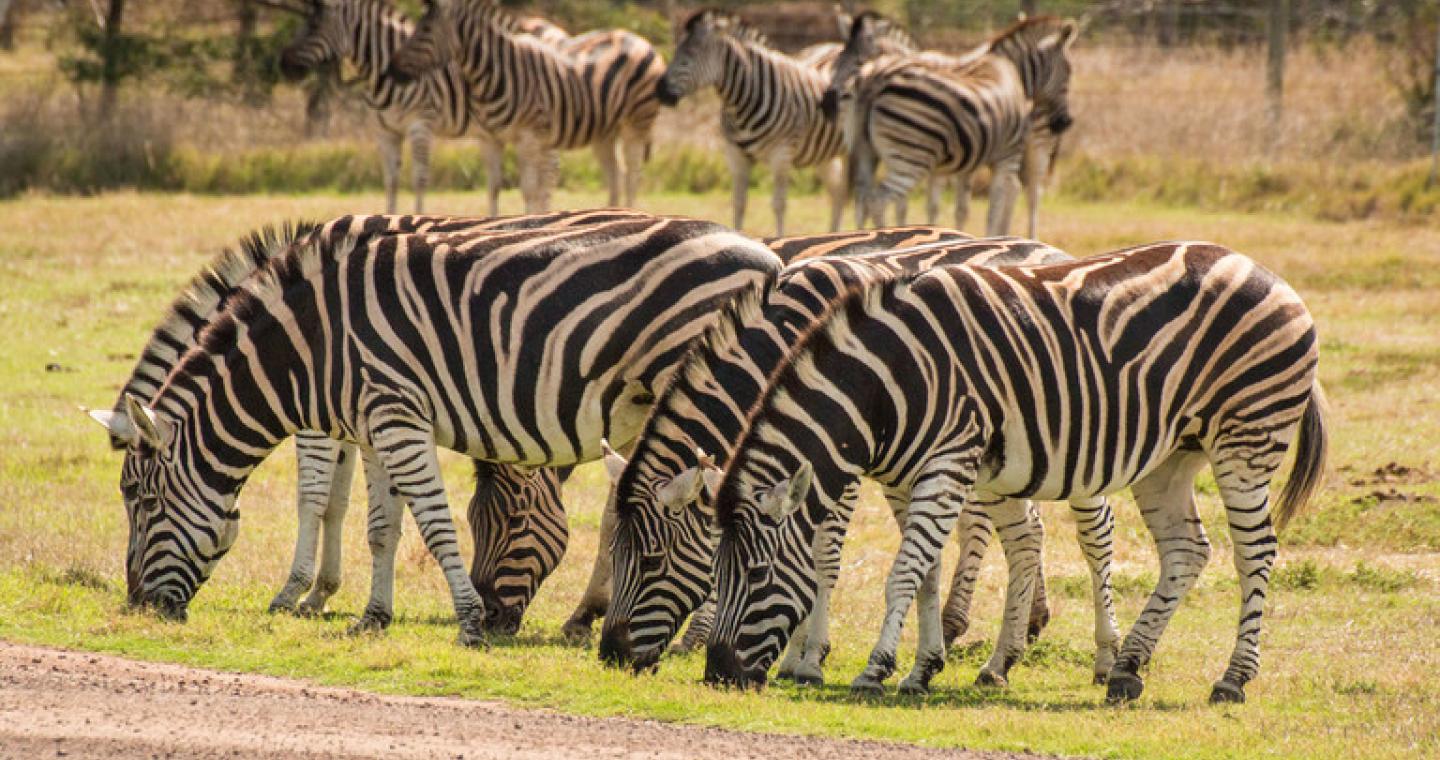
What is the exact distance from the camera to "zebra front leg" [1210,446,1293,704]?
8508 millimetres

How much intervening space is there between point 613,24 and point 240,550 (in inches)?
967

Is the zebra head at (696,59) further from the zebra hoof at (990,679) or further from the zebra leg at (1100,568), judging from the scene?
the zebra hoof at (990,679)

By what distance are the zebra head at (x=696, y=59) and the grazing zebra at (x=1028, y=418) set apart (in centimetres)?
1294

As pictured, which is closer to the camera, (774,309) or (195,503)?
(774,309)

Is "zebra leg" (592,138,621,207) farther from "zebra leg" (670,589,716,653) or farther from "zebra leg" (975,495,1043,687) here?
"zebra leg" (975,495,1043,687)

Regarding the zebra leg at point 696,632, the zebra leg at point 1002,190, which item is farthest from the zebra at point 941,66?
the zebra leg at point 696,632

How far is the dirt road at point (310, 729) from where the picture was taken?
659 centimetres

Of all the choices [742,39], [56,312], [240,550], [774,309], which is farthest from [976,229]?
[774,309]

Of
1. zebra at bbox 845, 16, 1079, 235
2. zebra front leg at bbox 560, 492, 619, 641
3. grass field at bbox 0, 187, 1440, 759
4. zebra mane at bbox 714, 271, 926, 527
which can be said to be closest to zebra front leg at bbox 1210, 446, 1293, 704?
grass field at bbox 0, 187, 1440, 759

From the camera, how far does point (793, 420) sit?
7.92 metres

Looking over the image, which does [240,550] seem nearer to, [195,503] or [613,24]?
[195,503]

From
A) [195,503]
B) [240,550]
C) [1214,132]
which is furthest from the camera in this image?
[1214,132]

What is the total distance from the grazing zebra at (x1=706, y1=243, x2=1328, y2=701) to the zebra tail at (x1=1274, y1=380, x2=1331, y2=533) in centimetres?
1

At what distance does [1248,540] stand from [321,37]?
51.1 feet
